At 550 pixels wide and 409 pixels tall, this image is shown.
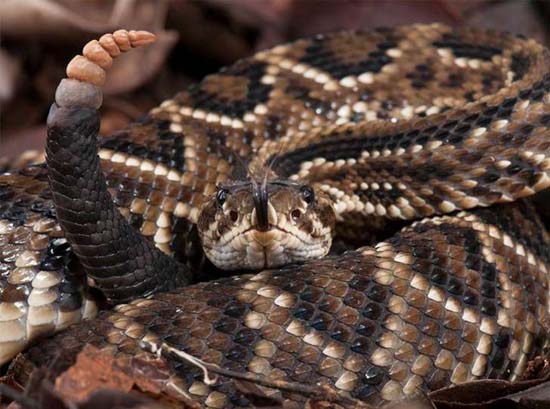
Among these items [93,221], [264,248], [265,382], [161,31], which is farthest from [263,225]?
[161,31]

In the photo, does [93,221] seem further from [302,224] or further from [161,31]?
[161,31]

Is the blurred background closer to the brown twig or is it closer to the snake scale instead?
the snake scale

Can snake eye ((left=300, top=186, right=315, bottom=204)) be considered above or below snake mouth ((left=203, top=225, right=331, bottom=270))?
above

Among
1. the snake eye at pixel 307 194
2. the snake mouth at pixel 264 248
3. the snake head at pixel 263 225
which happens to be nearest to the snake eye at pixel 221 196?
the snake head at pixel 263 225

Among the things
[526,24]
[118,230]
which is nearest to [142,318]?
[118,230]

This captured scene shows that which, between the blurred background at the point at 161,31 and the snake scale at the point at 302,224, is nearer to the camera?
the snake scale at the point at 302,224

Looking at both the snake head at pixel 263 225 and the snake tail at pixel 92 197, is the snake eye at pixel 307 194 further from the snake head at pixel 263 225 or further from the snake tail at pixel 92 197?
the snake tail at pixel 92 197

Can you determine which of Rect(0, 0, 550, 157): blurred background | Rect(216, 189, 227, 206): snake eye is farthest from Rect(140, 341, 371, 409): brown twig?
Rect(0, 0, 550, 157): blurred background

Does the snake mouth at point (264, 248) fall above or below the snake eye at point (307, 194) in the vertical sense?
below
